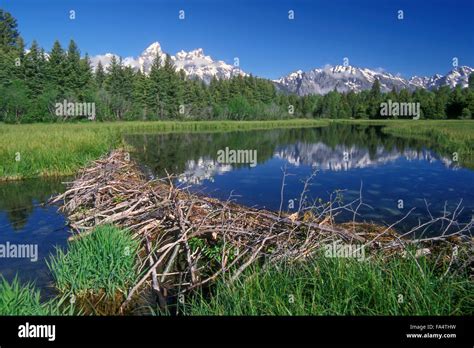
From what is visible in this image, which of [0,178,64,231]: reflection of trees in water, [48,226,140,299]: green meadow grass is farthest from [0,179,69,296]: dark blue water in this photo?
[48,226,140,299]: green meadow grass

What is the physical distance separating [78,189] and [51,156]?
6907 mm

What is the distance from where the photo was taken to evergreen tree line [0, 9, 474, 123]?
151 feet

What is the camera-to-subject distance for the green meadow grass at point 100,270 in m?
5.84

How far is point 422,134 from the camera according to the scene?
139 ft

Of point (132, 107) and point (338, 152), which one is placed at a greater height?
point (132, 107)

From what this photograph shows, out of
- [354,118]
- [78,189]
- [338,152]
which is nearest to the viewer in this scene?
[78,189]

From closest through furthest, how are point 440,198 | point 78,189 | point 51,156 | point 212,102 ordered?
point 78,189
point 440,198
point 51,156
point 212,102

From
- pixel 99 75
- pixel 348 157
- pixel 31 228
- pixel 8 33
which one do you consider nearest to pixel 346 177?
pixel 348 157

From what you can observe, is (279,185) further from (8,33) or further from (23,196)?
(8,33)

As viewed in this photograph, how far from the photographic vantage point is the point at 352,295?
4113 mm

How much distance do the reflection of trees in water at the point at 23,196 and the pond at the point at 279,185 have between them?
3 centimetres
